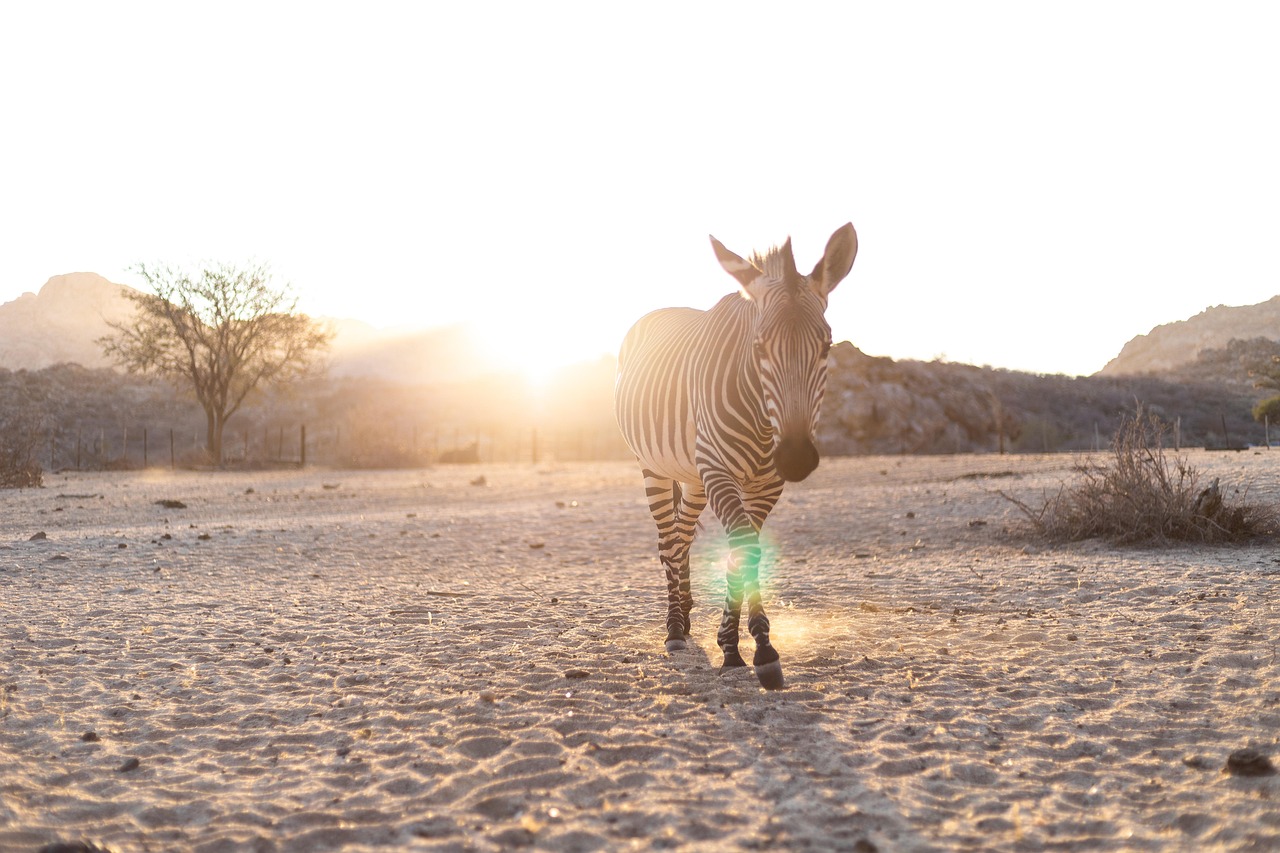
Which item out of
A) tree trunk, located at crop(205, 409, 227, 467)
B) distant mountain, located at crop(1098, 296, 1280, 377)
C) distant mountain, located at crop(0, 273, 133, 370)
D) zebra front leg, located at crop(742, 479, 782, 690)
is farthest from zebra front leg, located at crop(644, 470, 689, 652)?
distant mountain, located at crop(0, 273, 133, 370)

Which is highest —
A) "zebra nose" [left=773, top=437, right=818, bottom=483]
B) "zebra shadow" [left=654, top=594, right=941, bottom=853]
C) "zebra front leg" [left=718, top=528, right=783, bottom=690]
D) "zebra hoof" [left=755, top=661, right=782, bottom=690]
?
"zebra nose" [left=773, top=437, right=818, bottom=483]

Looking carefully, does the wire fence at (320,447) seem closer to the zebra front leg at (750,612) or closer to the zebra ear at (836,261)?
the zebra front leg at (750,612)

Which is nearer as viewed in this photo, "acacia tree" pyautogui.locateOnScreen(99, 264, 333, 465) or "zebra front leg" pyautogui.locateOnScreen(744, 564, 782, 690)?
"zebra front leg" pyautogui.locateOnScreen(744, 564, 782, 690)

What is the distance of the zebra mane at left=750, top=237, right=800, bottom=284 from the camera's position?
473cm

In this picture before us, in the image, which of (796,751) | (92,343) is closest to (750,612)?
(796,751)

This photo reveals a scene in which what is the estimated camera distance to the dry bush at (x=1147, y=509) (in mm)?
9250

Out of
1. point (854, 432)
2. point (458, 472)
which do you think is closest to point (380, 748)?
point (458, 472)

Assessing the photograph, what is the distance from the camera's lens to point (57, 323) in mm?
146750

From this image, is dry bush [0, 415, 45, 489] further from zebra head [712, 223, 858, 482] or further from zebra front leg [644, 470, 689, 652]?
zebra head [712, 223, 858, 482]

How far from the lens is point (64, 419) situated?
156 feet

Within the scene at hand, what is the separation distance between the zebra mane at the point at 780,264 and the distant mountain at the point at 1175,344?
2158 inches

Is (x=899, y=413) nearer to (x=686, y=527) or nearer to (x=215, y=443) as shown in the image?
(x=215, y=443)

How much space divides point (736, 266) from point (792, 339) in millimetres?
857

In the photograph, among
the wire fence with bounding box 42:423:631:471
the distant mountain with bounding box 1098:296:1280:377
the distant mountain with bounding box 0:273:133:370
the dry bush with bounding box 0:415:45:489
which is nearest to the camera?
the dry bush with bounding box 0:415:45:489
